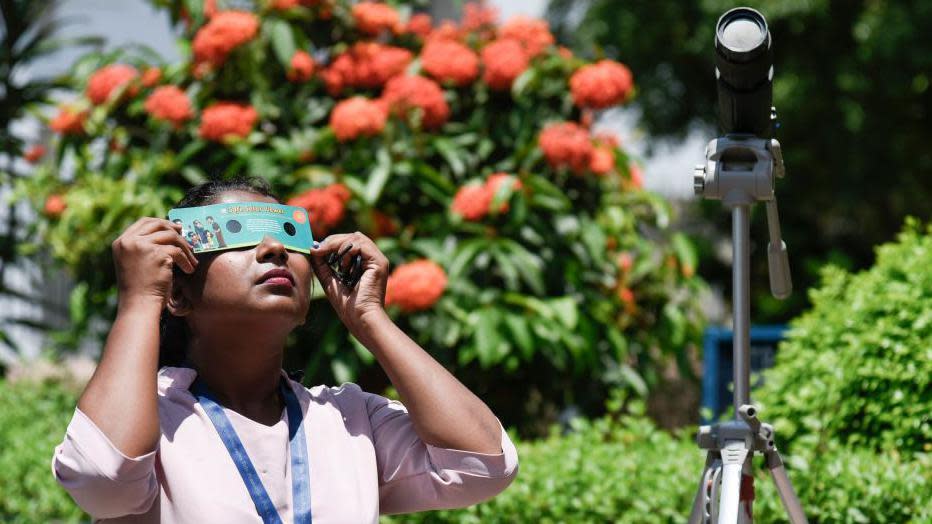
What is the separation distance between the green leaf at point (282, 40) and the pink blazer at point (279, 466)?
345 cm

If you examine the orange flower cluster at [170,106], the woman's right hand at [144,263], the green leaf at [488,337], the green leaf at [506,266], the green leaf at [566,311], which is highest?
the orange flower cluster at [170,106]

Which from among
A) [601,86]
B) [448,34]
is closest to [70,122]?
[448,34]

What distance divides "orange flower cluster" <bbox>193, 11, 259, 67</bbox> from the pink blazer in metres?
3.44

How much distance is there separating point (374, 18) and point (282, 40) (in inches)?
18.4

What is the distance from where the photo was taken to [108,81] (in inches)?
226

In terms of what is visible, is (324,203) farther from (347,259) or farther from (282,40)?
(347,259)

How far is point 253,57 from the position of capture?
556 cm

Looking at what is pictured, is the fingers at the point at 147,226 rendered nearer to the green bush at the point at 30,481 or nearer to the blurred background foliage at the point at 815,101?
the green bush at the point at 30,481

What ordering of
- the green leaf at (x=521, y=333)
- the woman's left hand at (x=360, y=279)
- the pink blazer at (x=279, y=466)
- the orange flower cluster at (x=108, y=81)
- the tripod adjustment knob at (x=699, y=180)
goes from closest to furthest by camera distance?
the pink blazer at (x=279, y=466), the woman's left hand at (x=360, y=279), the tripod adjustment knob at (x=699, y=180), the green leaf at (x=521, y=333), the orange flower cluster at (x=108, y=81)

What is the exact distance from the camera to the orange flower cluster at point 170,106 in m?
5.47

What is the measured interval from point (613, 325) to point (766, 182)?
9.93ft

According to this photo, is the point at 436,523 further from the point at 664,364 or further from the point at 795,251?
the point at 795,251

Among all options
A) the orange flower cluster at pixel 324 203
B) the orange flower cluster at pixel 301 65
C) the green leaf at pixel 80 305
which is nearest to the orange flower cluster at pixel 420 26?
the orange flower cluster at pixel 301 65

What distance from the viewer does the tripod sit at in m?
2.42
